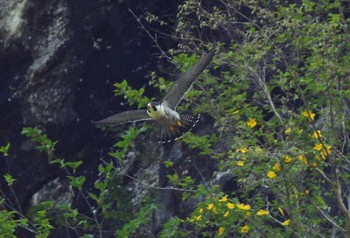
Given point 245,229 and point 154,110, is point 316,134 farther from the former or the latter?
point 154,110

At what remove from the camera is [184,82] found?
991 centimetres

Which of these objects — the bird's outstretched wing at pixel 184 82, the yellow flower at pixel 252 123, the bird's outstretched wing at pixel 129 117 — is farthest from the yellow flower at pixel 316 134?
the bird's outstretched wing at pixel 129 117

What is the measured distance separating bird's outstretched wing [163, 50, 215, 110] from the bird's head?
0.11 meters

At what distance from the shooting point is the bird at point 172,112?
9.89 meters

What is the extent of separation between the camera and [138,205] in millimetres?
11344

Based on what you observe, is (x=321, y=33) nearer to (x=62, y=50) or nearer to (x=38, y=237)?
(x=38, y=237)

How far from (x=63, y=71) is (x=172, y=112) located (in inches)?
119

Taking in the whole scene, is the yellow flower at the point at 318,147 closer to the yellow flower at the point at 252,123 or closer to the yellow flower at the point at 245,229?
the yellow flower at the point at 252,123

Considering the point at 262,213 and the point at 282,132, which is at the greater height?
the point at 282,132

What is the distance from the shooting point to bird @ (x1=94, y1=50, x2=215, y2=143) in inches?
389

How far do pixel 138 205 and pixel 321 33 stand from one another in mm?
2861

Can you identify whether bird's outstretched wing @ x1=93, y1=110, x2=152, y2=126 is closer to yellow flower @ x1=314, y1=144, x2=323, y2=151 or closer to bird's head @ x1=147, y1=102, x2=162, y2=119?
bird's head @ x1=147, y1=102, x2=162, y2=119

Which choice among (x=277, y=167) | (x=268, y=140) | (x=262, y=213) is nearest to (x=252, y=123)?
(x=268, y=140)

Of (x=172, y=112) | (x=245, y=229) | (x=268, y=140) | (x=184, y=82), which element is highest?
(x=184, y=82)
